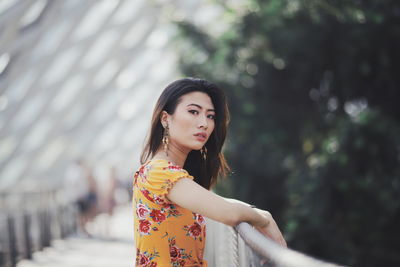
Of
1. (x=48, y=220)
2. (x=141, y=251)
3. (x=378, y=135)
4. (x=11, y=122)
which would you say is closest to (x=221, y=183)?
(x=378, y=135)

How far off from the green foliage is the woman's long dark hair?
3.32m

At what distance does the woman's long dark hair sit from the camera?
2.63 m

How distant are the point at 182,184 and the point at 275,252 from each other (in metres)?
0.73

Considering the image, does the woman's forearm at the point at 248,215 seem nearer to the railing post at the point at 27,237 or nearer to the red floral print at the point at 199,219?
the red floral print at the point at 199,219

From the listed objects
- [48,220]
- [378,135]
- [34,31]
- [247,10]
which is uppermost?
[34,31]

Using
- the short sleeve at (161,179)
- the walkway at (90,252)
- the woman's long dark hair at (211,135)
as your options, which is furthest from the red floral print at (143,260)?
the walkway at (90,252)

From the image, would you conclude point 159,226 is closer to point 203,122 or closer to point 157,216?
point 157,216

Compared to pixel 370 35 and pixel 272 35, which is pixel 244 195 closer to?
pixel 272 35

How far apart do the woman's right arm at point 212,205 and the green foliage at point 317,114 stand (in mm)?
3877

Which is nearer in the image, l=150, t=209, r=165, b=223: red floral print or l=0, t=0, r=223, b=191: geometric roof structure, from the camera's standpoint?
l=150, t=209, r=165, b=223: red floral print

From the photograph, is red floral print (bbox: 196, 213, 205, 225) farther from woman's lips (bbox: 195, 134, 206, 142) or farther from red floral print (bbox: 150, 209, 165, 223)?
woman's lips (bbox: 195, 134, 206, 142)

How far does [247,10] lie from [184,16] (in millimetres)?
1147

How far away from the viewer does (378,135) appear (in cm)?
612

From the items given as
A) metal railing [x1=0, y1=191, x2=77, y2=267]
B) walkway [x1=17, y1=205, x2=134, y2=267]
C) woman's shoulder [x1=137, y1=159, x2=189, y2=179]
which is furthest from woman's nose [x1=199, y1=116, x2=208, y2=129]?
metal railing [x1=0, y1=191, x2=77, y2=267]
